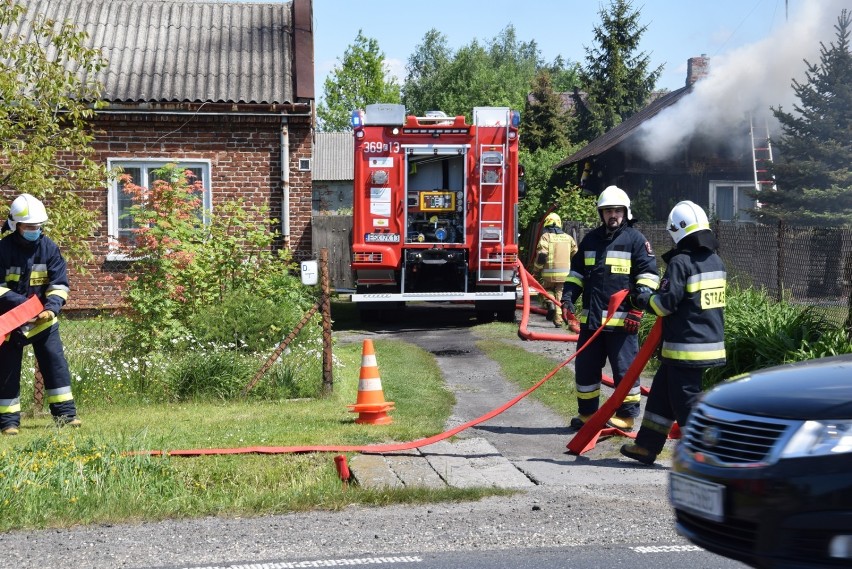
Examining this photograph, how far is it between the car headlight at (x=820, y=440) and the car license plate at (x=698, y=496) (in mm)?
366

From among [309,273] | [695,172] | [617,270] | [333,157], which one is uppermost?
[333,157]

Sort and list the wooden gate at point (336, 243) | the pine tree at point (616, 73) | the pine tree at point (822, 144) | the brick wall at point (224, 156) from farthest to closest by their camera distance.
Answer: the pine tree at point (616, 73) < the wooden gate at point (336, 243) < the pine tree at point (822, 144) < the brick wall at point (224, 156)

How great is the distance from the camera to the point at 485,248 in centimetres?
1692

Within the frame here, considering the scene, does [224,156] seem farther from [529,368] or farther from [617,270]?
[617,270]

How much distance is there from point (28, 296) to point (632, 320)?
5.06 m

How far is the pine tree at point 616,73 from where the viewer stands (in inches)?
1921

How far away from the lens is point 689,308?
7.39 m

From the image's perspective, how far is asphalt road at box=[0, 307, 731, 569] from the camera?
5.35m

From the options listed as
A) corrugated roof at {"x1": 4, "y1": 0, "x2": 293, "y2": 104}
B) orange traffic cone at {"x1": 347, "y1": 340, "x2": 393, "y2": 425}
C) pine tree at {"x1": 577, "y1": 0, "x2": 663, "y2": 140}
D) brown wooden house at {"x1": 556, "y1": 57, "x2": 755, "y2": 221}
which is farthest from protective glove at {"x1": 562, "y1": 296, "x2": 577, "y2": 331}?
pine tree at {"x1": 577, "y1": 0, "x2": 663, "y2": 140}

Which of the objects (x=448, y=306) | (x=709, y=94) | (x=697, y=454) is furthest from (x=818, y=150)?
(x=697, y=454)

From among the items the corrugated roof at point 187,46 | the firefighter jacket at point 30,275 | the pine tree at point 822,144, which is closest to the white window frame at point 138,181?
the corrugated roof at point 187,46

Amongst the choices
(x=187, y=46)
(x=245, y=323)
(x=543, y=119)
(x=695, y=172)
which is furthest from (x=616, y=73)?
(x=245, y=323)

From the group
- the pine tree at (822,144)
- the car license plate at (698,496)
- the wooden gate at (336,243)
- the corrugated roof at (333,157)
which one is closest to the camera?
the car license plate at (698,496)

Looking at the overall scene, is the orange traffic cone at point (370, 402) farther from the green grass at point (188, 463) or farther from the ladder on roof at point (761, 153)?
the ladder on roof at point (761, 153)
